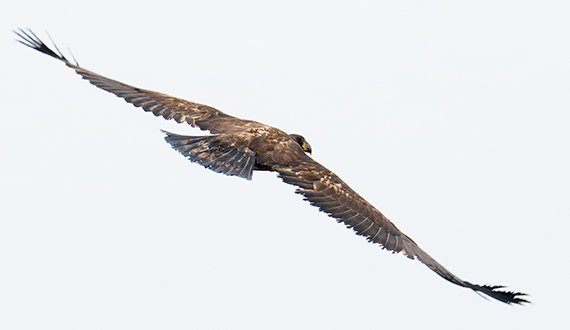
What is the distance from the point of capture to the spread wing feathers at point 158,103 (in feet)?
46.3

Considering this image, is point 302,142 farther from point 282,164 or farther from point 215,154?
point 215,154

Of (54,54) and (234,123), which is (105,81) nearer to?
(54,54)

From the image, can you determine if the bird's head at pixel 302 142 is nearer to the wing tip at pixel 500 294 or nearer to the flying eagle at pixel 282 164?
the flying eagle at pixel 282 164

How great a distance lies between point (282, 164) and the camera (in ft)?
42.0

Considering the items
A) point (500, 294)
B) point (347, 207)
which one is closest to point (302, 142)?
point (347, 207)

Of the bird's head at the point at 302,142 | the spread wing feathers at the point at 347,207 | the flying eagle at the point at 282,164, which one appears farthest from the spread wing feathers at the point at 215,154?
the bird's head at the point at 302,142

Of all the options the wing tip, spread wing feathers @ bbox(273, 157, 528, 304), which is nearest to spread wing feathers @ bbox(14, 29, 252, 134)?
spread wing feathers @ bbox(273, 157, 528, 304)

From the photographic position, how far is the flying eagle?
1191 centimetres

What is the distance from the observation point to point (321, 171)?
12.8 meters

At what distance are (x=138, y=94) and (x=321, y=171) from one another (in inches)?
136

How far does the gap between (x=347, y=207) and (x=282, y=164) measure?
1.15 meters

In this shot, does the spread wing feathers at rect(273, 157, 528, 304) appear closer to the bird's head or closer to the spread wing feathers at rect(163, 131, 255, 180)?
the spread wing feathers at rect(163, 131, 255, 180)

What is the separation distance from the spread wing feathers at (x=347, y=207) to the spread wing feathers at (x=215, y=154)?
52cm

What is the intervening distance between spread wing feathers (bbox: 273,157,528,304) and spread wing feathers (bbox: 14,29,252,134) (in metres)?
1.69
